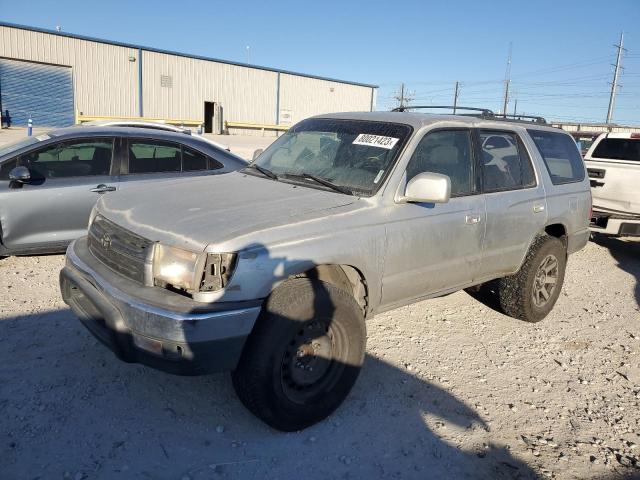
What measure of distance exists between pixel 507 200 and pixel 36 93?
3088 cm

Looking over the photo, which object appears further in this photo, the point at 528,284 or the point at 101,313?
the point at 528,284

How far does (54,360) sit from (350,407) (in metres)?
2.10

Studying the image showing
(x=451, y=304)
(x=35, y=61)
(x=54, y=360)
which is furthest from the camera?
(x=35, y=61)

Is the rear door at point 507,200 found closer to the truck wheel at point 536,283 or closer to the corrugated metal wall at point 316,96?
the truck wheel at point 536,283

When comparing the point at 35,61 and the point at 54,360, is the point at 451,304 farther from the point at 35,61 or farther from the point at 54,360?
the point at 35,61

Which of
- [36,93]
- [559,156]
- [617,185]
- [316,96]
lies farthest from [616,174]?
[316,96]

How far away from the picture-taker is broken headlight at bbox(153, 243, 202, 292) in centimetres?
267

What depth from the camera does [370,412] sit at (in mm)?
3357

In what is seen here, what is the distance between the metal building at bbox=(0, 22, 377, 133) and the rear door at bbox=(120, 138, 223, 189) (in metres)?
26.9

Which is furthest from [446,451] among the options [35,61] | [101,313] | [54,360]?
[35,61]

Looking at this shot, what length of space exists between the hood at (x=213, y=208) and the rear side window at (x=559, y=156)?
101 inches

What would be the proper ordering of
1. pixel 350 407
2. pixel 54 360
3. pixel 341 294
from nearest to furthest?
pixel 341 294 → pixel 350 407 → pixel 54 360

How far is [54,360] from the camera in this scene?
12.0 feet

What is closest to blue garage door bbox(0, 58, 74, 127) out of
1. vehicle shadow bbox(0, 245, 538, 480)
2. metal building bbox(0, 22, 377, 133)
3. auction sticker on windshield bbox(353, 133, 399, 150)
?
metal building bbox(0, 22, 377, 133)
